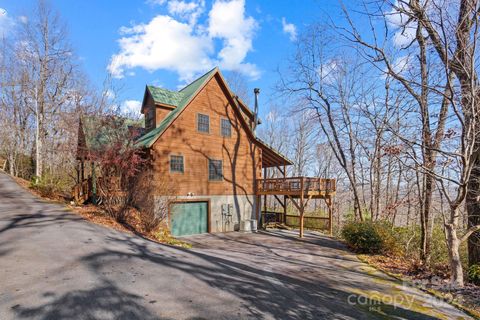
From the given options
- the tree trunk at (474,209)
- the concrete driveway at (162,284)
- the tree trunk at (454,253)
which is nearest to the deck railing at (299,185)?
the concrete driveway at (162,284)

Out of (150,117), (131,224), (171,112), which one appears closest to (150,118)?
(150,117)

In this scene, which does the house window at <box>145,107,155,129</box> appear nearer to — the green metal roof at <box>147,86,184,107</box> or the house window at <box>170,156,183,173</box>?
the green metal roof at <box>147,86,184,107</box>

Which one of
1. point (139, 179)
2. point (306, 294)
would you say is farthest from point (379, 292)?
point (139, 179)

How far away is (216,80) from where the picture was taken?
1745 cm

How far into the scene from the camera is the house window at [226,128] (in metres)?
17.6

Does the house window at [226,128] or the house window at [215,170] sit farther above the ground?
the house window at [226,128]

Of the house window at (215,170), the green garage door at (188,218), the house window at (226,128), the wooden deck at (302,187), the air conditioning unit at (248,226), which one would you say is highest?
the house window at (226,128)

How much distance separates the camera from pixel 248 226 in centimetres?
1717

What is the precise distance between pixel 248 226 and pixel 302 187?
Answer: 462 centimetres

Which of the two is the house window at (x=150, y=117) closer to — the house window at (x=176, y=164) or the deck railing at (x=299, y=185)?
the house window at (x=176, y=164)

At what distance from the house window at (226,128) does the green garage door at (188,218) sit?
4.98 m

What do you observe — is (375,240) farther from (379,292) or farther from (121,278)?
(121,278)

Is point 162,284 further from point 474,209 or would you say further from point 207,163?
point 207,163

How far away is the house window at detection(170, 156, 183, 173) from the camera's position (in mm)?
15059
